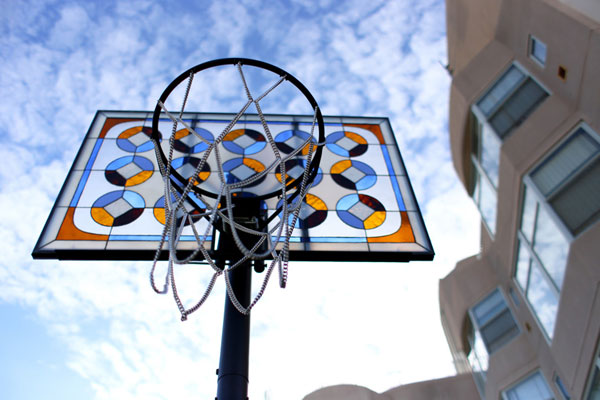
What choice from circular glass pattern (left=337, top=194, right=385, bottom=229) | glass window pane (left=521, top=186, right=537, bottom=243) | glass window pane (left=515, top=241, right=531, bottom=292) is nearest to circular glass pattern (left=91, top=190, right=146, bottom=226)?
circular glass pattern (left=337, top=194, right=385, bottom=229)

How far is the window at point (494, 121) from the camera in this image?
9156 millimetres

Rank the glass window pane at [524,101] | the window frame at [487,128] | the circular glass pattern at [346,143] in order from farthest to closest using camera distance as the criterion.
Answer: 1. the window frame at [487,128]
2. the glass window pane at [524,101]
3. the circular glass pattern at [346,143]

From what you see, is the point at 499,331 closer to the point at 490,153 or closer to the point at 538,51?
the point at 490,153

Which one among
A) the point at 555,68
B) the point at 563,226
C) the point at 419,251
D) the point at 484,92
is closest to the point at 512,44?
the point at 484,92

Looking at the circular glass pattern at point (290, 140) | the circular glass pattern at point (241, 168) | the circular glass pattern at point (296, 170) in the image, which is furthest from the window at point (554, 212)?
the circular glass pattern at point (241, 168)

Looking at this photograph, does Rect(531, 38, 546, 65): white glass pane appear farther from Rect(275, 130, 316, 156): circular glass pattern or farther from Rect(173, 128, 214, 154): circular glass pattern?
Rect(173, 128, 214, 154): circular glass pattern

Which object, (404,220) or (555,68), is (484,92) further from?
(404,220)

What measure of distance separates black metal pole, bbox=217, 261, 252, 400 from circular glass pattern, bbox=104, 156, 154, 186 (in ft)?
6.77

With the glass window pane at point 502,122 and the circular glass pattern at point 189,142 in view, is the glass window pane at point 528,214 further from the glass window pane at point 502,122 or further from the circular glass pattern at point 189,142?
the circular glass pattern at point 189,142

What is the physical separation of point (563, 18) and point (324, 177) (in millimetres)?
4792

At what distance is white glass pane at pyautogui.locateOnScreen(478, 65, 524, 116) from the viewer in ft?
31.4

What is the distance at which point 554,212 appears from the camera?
7.62m

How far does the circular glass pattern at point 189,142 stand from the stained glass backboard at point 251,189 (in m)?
0.01

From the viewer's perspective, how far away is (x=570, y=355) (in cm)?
770
